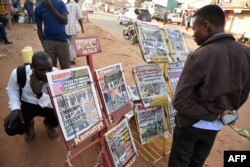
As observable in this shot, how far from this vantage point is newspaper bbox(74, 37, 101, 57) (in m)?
2.23

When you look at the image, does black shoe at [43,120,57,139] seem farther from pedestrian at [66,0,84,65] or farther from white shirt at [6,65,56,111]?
pedestrian at [66,0,84,65]


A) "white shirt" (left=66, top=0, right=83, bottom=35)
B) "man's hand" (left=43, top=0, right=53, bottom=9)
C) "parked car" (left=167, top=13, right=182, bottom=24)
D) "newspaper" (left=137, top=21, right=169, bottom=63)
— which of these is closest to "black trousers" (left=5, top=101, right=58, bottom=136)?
"newspaper" (left=137, top=21, right=169, bottom=63)

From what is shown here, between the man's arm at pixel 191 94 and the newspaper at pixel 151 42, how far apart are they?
0.92 m

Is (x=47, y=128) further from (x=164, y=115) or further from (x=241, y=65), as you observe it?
(x=241, y=65)

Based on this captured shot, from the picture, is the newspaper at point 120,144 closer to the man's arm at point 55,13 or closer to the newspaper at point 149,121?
the newspaper at point 149,121

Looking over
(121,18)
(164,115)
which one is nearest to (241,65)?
(164,115)

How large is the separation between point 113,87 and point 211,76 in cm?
107

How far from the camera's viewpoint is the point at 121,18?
1897 cm

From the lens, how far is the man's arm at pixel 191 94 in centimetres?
169

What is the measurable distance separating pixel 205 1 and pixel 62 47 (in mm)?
26809

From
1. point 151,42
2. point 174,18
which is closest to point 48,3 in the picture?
point 151,42

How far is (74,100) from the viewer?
1.93 meters

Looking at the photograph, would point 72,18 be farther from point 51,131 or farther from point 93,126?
point 93,126

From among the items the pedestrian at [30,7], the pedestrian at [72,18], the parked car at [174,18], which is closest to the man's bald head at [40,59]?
the pedestrian at [72,18]
